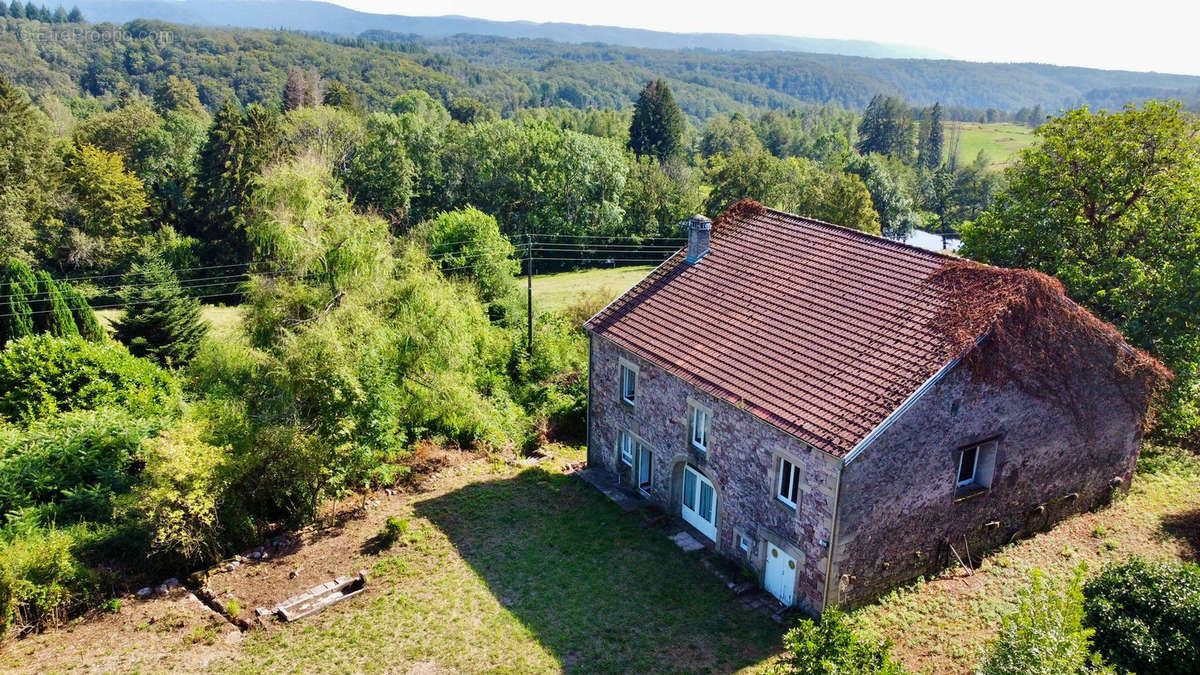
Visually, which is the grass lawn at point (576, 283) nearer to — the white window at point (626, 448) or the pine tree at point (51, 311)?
the white window at point (626, 448)

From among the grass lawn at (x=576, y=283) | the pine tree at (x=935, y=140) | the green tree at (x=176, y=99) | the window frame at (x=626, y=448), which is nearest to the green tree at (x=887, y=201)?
the grass lawn at (x=576, y=283)

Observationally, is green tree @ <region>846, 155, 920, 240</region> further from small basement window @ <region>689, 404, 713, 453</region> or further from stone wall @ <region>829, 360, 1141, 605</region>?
small basement window @ <region>689, 404, 713, 453</region>

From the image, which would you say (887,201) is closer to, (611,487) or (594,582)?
(611,487)

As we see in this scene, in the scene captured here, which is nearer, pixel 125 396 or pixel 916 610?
pixel 916 610

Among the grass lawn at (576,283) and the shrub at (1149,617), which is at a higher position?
the shrub at (1149,617)

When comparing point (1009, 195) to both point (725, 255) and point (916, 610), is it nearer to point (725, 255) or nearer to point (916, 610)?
point (725, 255)

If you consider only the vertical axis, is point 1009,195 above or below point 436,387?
above

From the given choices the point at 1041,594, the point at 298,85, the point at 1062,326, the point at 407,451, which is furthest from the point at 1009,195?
the point at 298,85

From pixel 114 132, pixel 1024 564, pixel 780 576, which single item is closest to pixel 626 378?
pixel 780 576
